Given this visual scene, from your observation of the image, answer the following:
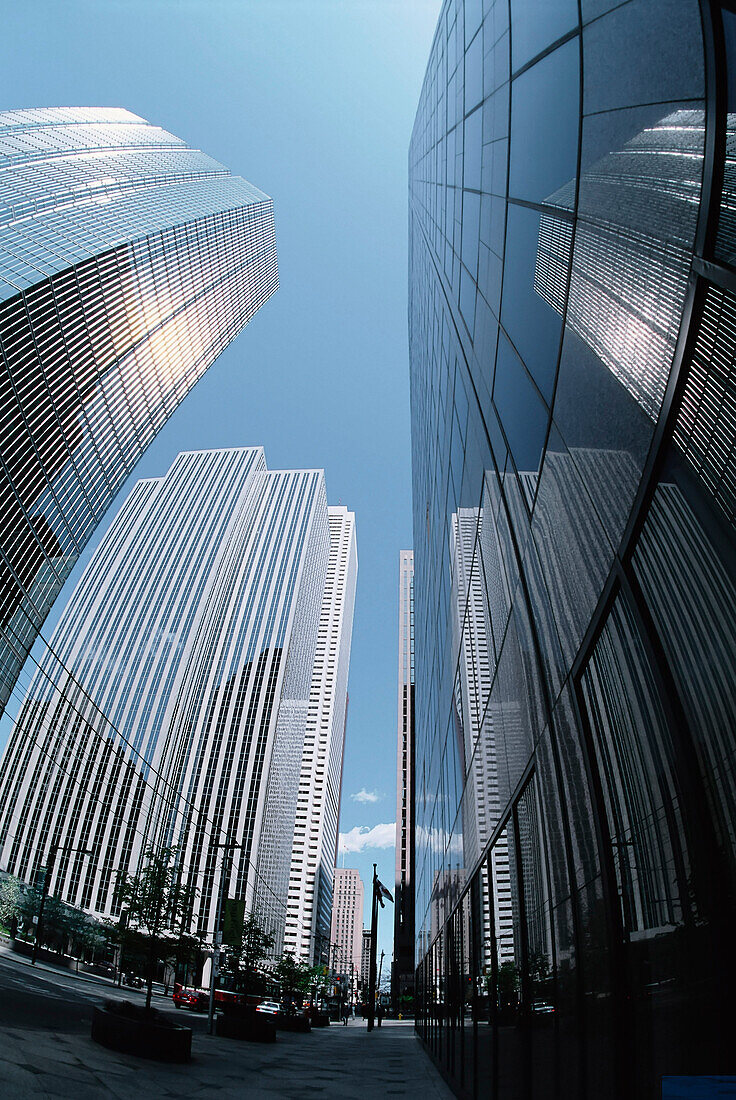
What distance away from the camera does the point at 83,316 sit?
65.0 m

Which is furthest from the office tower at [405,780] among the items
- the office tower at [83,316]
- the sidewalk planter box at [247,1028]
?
the sidewalk planter box at [247,1028]

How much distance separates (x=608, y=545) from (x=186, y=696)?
14104cm

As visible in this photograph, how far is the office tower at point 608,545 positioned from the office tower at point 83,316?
4086 centimetres

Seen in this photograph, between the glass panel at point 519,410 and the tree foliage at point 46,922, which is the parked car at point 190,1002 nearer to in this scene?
the tree foliage at point 46,922

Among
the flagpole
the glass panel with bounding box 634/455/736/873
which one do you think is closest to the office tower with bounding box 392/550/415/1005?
the flagpole

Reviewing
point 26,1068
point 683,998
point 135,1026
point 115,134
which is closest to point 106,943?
point 135,1026

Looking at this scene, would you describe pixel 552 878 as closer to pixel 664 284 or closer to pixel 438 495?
pixel 664 284

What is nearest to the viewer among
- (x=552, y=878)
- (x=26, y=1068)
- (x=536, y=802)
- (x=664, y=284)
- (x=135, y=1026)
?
(x=664, y=284)

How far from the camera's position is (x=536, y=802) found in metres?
6.79

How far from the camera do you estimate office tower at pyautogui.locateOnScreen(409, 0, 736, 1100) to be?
315 centimetres

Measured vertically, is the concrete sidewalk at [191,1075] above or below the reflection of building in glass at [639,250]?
below

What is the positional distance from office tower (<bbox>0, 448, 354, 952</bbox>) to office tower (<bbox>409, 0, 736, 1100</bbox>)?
7627cm

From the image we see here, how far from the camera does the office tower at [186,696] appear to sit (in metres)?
96.4

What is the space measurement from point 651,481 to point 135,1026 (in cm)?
1486
